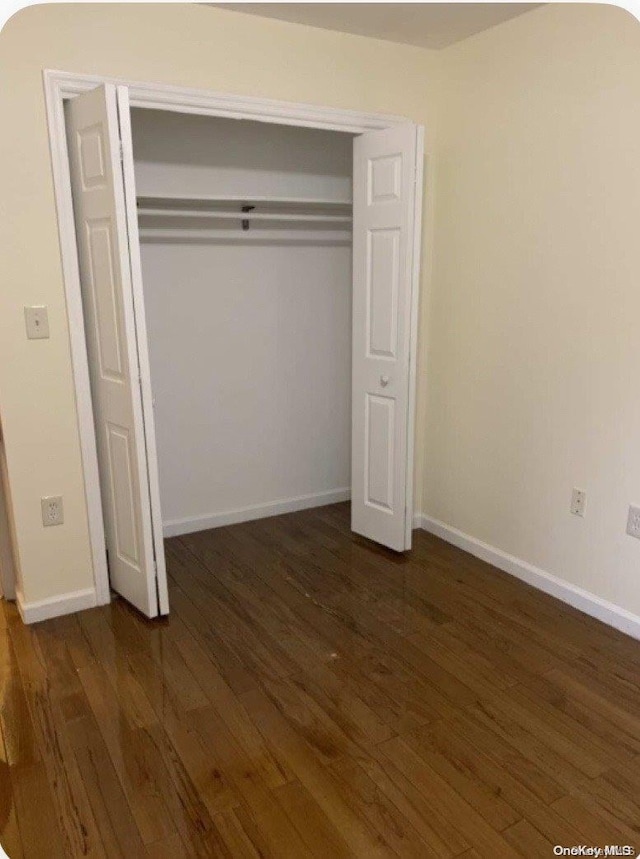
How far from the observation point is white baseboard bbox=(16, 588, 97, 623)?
9.21 feet

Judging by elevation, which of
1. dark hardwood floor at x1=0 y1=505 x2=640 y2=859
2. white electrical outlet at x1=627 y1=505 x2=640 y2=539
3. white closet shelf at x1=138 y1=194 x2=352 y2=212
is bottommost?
dark hardwood floor at x1=0 y1=505 x2=640 y2=859

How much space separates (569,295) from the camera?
2768mm

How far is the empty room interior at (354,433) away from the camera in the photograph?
1976mm

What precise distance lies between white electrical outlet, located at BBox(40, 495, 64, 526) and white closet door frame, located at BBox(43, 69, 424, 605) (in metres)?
0.11

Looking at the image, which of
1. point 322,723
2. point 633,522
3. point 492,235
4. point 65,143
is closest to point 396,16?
point 492,235

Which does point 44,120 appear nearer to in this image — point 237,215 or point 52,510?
point 237,215

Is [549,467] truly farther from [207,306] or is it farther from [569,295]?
[207,306]

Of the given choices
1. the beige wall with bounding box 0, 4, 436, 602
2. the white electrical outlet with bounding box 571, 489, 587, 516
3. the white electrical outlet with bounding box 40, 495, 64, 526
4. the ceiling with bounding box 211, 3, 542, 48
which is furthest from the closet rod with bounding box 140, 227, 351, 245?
the white electrical outlet with bounding box 571, 489, 587, 516

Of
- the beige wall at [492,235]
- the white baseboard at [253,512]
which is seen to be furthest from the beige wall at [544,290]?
the white baseboard at [253,512]

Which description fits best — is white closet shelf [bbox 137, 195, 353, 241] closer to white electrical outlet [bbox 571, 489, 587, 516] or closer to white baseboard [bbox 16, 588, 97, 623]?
white baseboard [bbox 16, 588, 97, 623]

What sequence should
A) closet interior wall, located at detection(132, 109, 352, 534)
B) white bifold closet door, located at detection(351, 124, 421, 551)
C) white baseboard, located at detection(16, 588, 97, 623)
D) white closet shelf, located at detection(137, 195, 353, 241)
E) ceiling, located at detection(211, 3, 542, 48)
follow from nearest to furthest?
ceiling, located at detection(211, 3, 542, 48) → white baseboard, located at detection(16, 588, 97, 623) → white bifold closet door, located at detection(351, 124, 421, 551) → white closet shelf, located at detection(137, 195, 353, 241) → closet interior wall, located at detection(132, 109, 352, 534)

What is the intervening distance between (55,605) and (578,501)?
7.59ft

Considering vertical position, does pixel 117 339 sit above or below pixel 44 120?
below

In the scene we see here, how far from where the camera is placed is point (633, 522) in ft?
8.61
